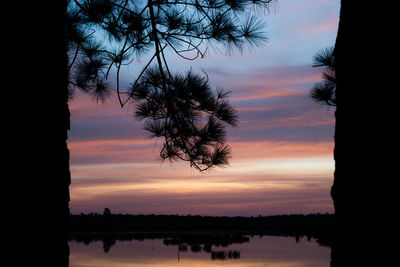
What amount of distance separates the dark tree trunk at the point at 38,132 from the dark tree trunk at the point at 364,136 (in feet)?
3.96

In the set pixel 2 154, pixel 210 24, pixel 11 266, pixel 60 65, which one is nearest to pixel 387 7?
pixel 60 65

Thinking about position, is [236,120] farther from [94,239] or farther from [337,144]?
[94,239]

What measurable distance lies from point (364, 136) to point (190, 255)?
12.9 metres

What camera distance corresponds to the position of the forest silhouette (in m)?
1.92

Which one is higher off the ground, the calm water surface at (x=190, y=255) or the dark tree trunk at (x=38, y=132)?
the dark tree trunk at (x=38, y=132)

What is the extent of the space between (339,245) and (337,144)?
0.45 metres

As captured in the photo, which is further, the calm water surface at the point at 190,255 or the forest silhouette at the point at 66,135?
the calm water surface at the point at 190,255

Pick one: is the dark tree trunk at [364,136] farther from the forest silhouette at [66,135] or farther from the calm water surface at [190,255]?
the calm water surface at [190,255]

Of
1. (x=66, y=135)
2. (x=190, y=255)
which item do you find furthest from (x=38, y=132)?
(x=190, y=255)

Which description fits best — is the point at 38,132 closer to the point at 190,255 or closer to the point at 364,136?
the point at 364,136

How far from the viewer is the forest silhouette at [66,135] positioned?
6.29 feet

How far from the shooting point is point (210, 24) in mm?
4977

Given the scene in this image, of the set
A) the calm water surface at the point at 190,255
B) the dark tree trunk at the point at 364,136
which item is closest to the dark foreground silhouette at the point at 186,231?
the calm water surface at the point at 190,255

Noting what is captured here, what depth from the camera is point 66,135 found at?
7.44 feet
